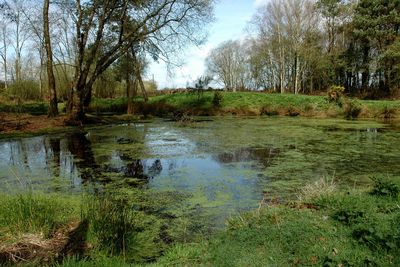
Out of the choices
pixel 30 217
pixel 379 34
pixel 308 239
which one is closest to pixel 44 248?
pixel 30 217

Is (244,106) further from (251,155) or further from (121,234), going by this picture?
(121,234)

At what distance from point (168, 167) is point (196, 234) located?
3917mm

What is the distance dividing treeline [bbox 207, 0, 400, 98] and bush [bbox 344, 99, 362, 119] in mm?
8089

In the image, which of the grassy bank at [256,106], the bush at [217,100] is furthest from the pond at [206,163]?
the bush at [217,100]

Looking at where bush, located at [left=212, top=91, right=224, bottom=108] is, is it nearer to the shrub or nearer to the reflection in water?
the shrub

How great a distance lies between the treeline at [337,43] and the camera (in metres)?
27.6

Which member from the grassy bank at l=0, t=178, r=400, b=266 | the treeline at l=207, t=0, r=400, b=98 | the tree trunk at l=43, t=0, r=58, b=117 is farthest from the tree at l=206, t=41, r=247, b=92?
the grassy bank at l=0, t=178, r=400, b=266

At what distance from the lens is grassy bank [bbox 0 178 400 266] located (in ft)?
10.7

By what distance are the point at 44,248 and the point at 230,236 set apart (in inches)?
83.1

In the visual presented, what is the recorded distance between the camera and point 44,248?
376 centimetres

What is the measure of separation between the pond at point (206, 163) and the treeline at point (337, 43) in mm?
17644

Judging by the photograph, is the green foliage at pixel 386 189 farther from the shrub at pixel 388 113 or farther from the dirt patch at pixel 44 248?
the shrub at pixel 388 113

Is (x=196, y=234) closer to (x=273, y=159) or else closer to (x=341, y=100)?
(x=273, y=159)

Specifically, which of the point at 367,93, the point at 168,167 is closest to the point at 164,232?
the point at 168,167
